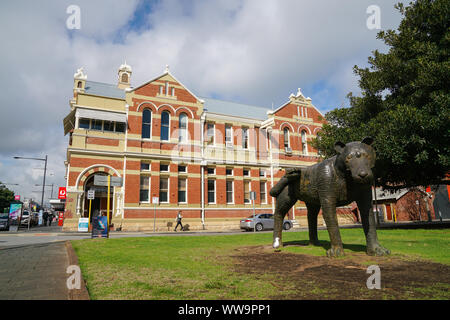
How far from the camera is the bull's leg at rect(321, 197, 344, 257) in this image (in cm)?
634

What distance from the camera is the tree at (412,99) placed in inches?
521

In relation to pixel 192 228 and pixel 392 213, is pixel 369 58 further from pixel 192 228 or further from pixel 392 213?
pixel 392 213

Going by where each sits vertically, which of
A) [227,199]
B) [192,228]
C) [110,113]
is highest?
[110,113]

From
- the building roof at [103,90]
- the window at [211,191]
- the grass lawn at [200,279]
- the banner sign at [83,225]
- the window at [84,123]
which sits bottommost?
the grass lawn at [200,279]

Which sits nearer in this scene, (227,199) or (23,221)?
(227,199)

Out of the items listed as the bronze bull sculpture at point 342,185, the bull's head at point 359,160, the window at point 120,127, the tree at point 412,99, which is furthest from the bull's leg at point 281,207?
the window at point 120,127

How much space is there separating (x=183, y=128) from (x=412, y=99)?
19.4 metres

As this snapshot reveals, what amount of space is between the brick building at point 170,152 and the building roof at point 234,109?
0.27m

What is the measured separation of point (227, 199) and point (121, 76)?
57.4ft

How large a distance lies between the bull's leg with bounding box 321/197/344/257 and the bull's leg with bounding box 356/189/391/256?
0.64m

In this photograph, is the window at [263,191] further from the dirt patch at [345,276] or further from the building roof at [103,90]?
the dirt patch at [345,276]
